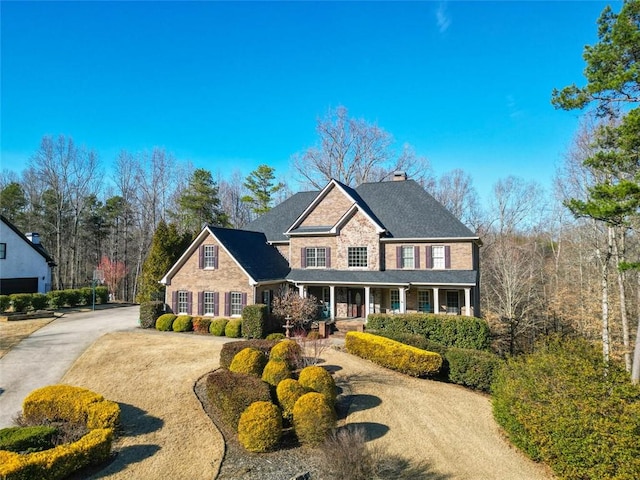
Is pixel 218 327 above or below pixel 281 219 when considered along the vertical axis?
below

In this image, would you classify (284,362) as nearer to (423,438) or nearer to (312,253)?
(423,438)

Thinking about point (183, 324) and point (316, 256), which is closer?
point (183, 324)

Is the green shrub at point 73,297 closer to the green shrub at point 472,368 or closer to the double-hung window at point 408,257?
the double-hung window at point 408,257

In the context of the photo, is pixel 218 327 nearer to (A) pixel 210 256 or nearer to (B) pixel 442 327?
(A) pixel 210 256

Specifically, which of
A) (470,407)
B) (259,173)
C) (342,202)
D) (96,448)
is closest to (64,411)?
(96,448)

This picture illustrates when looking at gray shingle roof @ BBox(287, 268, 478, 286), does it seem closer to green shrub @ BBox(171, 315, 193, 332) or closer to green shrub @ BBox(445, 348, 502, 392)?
green shrub @ BBox(445, 348, 502, 392)

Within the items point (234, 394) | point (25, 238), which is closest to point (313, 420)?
point (234, 394)

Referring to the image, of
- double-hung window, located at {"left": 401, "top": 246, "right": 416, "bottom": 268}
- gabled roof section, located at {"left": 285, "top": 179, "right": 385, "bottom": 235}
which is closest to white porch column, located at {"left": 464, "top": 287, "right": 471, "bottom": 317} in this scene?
double-hung window, located at {"left": 401, "top": 246, "right": 416, "bottom": 268}
